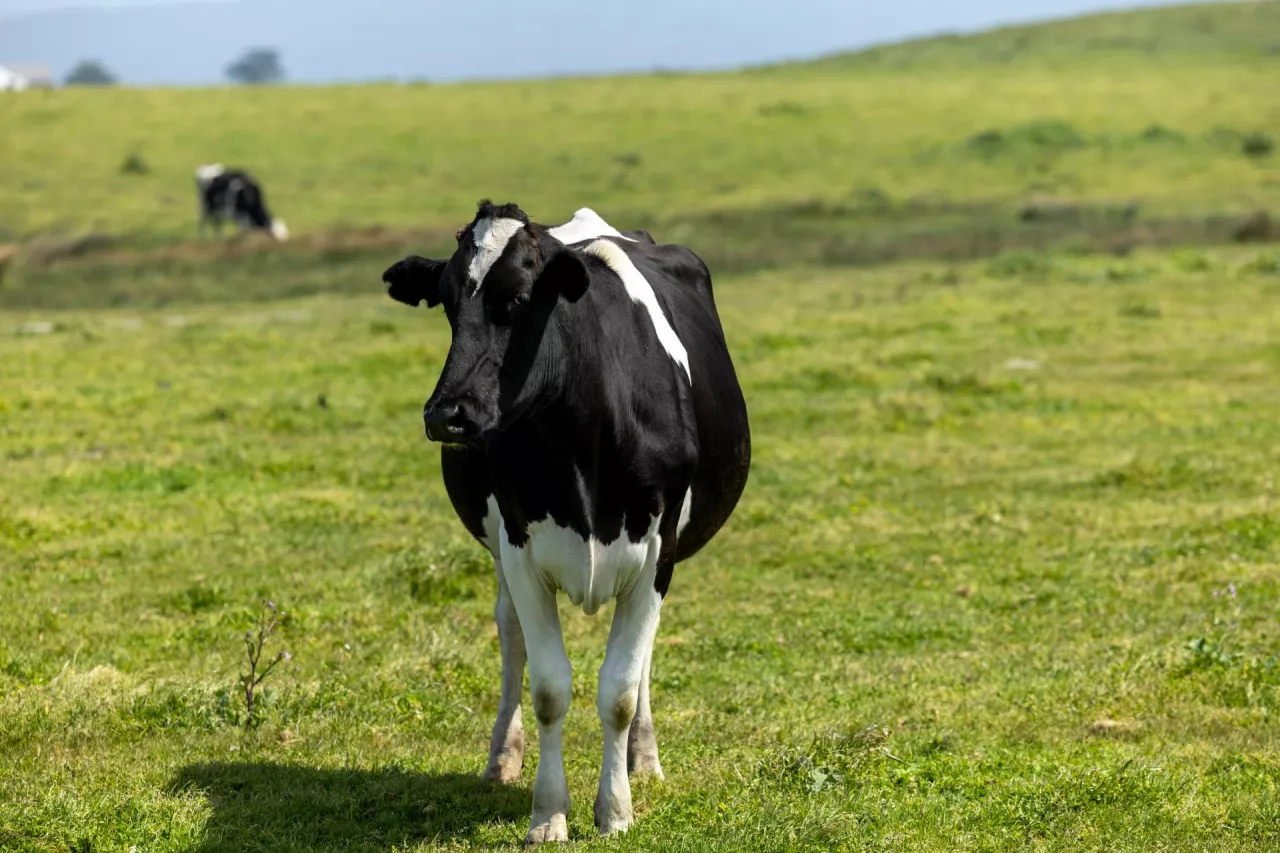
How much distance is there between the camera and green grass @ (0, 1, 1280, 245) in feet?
137

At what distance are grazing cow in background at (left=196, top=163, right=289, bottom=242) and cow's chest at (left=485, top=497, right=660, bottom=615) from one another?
32.3 m

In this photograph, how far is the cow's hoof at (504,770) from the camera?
7559mm

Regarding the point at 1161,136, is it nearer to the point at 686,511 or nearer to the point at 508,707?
the point at 686,511

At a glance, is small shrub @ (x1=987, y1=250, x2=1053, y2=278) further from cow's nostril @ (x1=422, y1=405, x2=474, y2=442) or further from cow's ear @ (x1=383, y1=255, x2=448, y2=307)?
cow's nostril @ (x1=422, y1=405, x2=474, y2=442)

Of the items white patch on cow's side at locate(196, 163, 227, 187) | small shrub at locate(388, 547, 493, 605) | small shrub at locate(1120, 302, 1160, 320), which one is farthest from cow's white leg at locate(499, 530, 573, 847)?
white patch on cow's side at locate(196, 163, 227, 187)

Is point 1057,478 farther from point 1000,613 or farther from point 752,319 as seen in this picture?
point 752,319

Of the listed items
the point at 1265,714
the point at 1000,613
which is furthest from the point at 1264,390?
the point at 1265,714

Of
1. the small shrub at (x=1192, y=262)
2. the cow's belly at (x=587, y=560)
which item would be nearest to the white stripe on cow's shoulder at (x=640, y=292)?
the cow's belly at (x=587, y=560)

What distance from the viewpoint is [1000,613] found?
10773 mm

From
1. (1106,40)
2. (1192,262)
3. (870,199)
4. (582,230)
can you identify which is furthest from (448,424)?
(1106,40)

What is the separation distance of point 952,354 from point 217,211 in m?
24.6

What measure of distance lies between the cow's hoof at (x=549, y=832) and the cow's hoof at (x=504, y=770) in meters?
0.85

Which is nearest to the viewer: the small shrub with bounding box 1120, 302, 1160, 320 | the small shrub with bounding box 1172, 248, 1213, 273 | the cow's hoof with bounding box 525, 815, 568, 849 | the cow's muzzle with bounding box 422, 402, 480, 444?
the cow's muzzle with bounding box 422, 402, 480, 444

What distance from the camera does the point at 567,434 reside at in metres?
6.45
